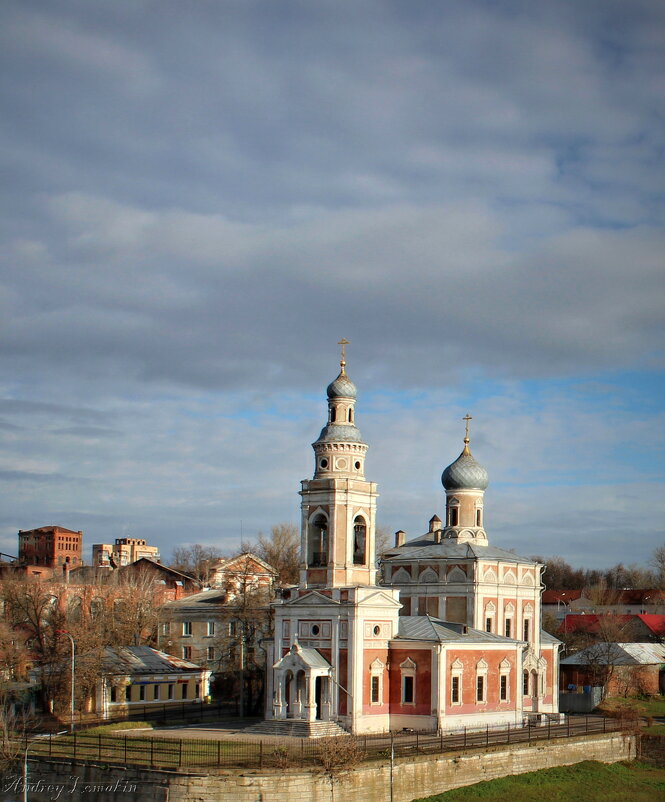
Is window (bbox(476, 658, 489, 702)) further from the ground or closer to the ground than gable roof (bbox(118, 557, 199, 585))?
closer to the ground

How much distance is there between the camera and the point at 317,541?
49.8m

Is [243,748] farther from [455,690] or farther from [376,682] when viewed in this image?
[455,690]

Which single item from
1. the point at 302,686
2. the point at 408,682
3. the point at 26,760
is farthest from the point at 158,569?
the point at 26,760

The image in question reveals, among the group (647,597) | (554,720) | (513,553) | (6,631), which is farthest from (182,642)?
(647,597)

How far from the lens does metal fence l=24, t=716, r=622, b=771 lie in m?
36.8

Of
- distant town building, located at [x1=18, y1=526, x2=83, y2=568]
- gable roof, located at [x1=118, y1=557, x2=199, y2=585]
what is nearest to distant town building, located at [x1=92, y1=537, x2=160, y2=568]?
distant town building, located at [x1=18, y1=526, x2=83, y2=568]

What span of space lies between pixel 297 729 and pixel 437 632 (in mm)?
7348

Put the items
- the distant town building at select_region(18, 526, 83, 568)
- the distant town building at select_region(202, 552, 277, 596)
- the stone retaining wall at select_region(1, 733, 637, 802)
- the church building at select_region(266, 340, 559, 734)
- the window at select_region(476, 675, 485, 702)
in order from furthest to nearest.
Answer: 1. the distant town building at select_region(18, 526, 83, 568)
2. the distant town building at select_region(202, 552, 277, 596)
3. the window at select_region(476, 675, 485, 702)
4. the church building at select_region(266, 340, 559, 734)
5. the stone retaining wall at select_region(1, 733, 637, 802)

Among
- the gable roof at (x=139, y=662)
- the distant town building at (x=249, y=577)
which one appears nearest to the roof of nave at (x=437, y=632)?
the distant town building at (x=249, y=577)

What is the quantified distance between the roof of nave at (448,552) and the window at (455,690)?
10.2m

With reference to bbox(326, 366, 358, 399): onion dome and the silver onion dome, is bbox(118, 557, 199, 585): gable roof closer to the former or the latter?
the silver onion dome

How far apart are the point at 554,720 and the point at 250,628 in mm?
16467

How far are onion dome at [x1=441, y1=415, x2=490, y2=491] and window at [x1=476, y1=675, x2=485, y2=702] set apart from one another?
14330 mm

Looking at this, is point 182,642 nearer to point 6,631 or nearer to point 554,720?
point 6,631
